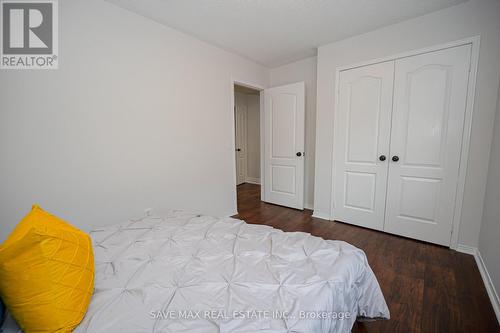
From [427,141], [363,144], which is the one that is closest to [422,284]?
[427,141]

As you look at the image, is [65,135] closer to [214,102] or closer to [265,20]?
[214,102]

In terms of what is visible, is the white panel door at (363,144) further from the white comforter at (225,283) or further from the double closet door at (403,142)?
the white comforter at (225,283)

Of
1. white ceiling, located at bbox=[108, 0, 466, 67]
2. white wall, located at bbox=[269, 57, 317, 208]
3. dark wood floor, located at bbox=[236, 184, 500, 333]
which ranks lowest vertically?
dark wood floor, located at bbox=[236, 184, 500, 333]

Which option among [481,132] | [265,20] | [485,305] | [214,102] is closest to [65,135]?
[214,102]

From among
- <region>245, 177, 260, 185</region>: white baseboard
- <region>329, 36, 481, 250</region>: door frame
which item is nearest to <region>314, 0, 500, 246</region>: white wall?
<region>329, 36, 481, 250</region>: door frame

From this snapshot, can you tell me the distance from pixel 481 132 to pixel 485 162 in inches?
12.0

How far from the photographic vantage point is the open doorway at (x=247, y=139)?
18.4 feet

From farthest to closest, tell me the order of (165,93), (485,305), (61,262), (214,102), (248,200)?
(248,200) < (214,102) < (165,93) < (485,305) < (61,262)

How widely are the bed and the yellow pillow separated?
2.9 inches

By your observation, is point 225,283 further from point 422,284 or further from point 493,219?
point 493,219

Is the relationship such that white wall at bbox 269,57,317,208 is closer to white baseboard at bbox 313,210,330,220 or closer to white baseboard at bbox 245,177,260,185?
white baseboard at bbox 313,210,330,220

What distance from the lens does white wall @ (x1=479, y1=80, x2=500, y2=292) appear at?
160cm

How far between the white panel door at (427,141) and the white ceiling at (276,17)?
56 cm

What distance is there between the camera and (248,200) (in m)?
4.25
